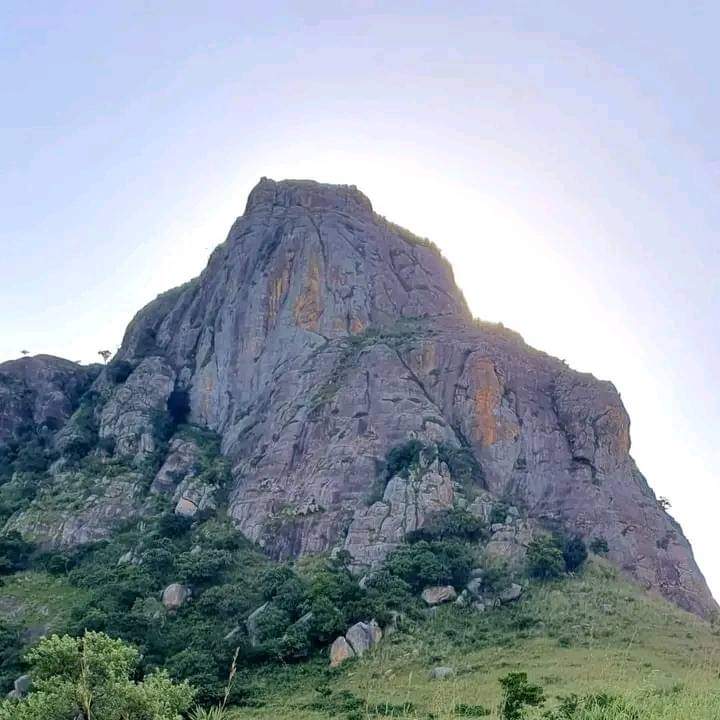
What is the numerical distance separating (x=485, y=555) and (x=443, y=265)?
4791 cm

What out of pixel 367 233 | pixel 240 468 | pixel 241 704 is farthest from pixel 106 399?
pixel 241 704

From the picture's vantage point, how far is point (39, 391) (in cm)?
8469

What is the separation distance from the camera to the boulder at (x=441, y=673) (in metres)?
32.8

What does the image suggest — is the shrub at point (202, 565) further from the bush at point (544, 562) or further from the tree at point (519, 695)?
the tree at point (519, 695)

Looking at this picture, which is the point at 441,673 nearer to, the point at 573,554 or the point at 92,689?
the point at 92,689

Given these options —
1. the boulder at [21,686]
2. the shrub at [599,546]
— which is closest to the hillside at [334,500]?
the shrub at [599,546]

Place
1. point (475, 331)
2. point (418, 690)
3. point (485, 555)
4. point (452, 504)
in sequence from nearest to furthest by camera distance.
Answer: point (418, 690)
point (485, 555)
point (452, 504)
point (475, 331)

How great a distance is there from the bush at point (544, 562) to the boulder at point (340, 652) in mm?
14899

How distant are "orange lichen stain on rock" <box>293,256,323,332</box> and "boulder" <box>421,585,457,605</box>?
110 feet

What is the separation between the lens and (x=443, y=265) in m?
90.7

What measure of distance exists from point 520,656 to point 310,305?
1783 inches

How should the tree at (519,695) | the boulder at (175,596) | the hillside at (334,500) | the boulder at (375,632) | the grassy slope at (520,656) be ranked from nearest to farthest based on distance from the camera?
1. the tree at (519,695)
2. the grassy slope at (520,656)
3. the hillside at (334,500)
4. the boulder at (375,632)
5. the boulder at (175,596)

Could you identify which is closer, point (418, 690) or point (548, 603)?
point (418, 690)

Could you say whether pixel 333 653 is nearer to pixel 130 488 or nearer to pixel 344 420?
pixel 344 420
